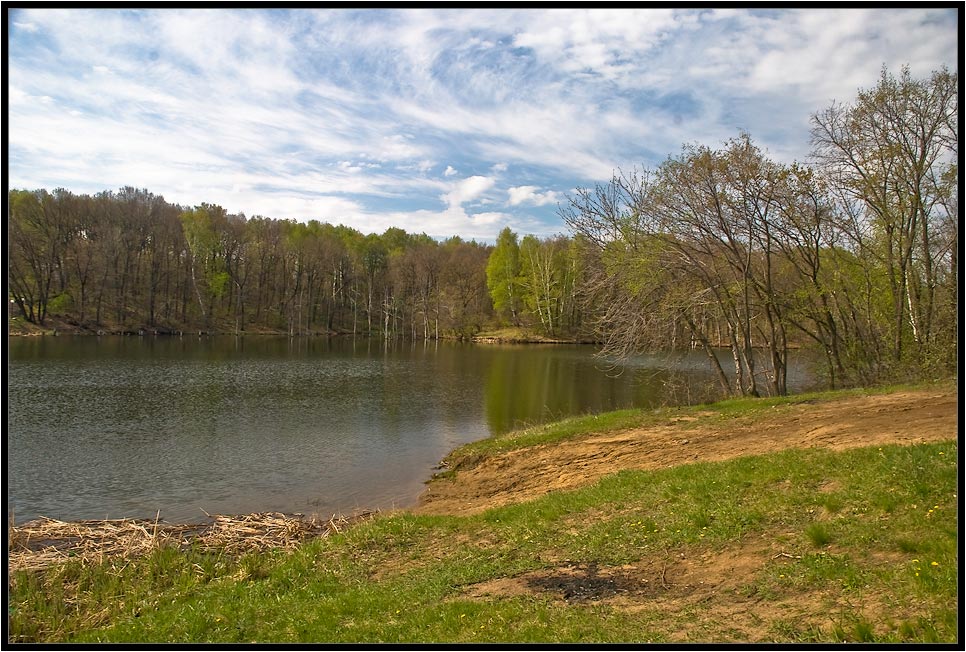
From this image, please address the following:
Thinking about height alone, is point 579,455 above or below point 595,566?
below

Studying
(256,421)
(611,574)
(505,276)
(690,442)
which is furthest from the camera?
(505,276)

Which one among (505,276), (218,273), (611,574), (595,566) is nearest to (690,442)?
(595,566)

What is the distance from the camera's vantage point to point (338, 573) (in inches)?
350

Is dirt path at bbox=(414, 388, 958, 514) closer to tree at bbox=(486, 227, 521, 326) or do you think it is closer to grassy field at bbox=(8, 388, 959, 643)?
grassy field at bbox=(8, 388, 959, 643)

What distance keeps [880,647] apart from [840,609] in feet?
2.40

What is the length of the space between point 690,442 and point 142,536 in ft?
41.5

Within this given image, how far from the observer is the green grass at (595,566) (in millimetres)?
5699

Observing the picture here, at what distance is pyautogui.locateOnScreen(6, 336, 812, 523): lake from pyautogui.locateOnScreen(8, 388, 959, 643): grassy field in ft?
17.4

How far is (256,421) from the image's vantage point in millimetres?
25062

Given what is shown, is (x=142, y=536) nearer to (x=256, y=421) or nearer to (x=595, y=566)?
(x=595, y=566)

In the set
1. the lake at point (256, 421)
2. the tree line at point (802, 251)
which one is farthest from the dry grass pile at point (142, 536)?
the tree line at point (802, 251)

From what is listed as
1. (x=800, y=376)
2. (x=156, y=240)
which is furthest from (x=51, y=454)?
(x=156, y=240)

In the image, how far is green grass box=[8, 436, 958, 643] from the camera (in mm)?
5699

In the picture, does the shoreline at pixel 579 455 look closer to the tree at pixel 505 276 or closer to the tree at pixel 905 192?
the tree at pixel 905 192
